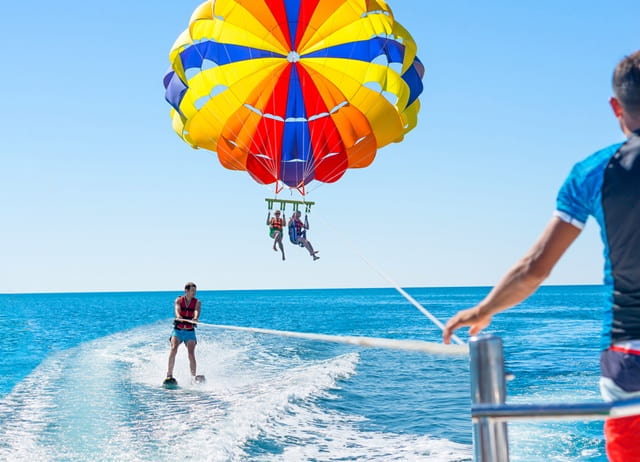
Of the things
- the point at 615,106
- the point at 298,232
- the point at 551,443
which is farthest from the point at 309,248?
the point at 615,106

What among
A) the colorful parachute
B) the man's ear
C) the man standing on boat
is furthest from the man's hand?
the colorful parachute

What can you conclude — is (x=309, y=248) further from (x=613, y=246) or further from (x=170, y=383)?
(x=613, y=246)

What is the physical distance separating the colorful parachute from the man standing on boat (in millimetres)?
9094

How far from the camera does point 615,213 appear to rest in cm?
163

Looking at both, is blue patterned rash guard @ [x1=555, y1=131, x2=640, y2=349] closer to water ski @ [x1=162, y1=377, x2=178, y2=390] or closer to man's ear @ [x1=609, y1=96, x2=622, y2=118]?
man's ear @ [x1=609, y1=96, x2=622, y2=118]

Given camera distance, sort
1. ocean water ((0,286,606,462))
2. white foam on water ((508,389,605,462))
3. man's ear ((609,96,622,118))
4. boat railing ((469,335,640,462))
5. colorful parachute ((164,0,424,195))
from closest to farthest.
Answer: boat railing ((469,335,640,462)) → man's ear ((609,96,622,118)) → white foam on water ((508,389,605,462)) → ocean water ((0,286,606,462)) → colorful parachute ((164,0,424,195))

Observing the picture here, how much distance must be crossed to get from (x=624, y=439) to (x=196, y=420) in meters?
7.73

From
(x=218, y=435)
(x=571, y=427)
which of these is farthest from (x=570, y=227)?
(x=571, y=427)

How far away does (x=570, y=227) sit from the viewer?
5.47 feet

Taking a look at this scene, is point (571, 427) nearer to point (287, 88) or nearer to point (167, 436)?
point (167, 436)

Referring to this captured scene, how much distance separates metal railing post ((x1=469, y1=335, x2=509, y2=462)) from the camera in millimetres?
1321

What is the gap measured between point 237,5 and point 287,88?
1501mm

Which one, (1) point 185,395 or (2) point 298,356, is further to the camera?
(2) point 298,356

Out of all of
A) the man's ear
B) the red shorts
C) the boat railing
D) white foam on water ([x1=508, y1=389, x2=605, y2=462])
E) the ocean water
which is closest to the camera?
the boat railing
